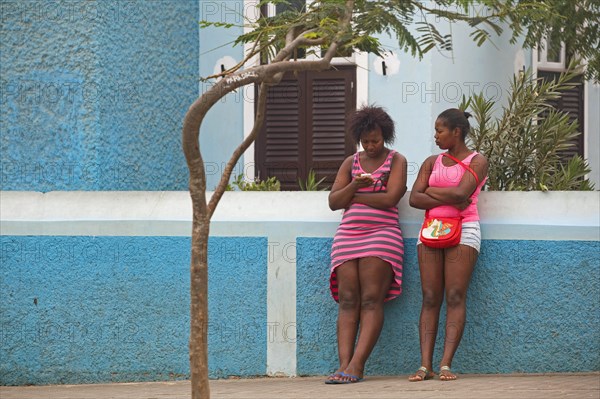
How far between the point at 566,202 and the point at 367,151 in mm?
1411

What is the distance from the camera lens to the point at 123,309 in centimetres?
852

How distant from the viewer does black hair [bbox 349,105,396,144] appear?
8.02 metres

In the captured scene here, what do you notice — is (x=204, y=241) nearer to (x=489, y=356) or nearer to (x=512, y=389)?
(x=512, y=389)

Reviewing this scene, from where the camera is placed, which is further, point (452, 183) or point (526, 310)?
point (526, 310)

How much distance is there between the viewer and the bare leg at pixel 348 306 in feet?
26.1

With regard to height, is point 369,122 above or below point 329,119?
below

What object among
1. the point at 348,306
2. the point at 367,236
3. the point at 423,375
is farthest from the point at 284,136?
the point at 423,375

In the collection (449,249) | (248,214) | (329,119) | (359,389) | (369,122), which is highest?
(329,119)

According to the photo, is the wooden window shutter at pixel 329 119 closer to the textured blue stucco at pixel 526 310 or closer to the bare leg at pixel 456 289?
the textured blue stucco at pixel 526 310

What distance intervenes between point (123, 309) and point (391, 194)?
6.89 feet

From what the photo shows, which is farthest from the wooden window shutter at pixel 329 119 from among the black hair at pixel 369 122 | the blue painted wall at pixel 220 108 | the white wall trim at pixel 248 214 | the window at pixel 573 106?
the black hair at pixel 369 122

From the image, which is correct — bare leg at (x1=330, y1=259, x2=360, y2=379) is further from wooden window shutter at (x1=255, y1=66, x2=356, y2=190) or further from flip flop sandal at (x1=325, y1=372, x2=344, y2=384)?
wooden window shutter at (x1=255, y1=66, x2=356, y2=190)

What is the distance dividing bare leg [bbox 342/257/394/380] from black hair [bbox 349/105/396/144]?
846mm

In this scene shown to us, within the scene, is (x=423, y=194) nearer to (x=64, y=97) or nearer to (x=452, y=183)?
(x=452, y=183)
